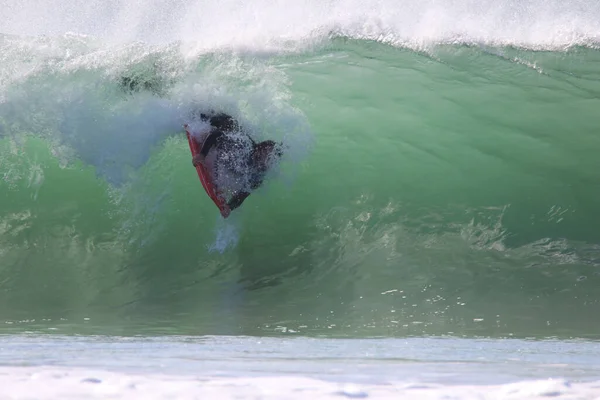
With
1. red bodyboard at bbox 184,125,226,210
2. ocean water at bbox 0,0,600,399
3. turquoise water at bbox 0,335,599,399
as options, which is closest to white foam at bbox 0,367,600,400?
turquoise water at bbox 0,335,599,399

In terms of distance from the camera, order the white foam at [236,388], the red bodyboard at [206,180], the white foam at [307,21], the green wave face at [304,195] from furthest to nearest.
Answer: the white foam at [307,21] < the red bodyboard at [206,180] < the green wave face at [304,195] < the white foam at [236,388]

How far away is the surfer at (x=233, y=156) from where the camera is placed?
691 cm

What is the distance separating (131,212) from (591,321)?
4302 mm

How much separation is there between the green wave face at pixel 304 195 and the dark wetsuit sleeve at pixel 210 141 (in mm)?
369

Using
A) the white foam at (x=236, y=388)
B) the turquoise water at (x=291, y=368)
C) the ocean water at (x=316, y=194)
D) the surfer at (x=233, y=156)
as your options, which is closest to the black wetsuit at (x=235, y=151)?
the surfer at (x=233, y=156)

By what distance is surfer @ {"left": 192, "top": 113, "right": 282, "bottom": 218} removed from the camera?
6.91 m

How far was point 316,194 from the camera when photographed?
7.68m

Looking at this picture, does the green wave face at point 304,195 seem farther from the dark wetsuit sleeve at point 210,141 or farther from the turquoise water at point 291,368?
the turquoise water at point 291,368

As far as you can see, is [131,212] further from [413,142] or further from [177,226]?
[413,142]

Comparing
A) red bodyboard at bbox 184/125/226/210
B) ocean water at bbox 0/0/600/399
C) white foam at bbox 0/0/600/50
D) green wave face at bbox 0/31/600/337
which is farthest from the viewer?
white foam at bbox 0/0/600/50

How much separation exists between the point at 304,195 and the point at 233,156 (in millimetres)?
1029

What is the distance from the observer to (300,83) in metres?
8.84

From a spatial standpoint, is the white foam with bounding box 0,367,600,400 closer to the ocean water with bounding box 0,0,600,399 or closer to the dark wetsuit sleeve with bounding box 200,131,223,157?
the ocean water with bounding box 0,0,600,399

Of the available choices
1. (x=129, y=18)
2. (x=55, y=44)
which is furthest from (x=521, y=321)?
(x=129, y=18)
